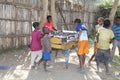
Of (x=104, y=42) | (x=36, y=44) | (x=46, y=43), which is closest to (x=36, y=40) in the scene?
(x=36, y=44)

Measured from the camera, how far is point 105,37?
35.2 ft

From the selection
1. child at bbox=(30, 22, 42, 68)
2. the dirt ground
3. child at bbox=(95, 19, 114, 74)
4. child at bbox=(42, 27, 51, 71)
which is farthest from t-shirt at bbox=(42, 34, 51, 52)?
child at bbox=(95, 19, 114, 74)

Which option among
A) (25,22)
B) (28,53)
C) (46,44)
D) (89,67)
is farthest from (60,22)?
(46,44)

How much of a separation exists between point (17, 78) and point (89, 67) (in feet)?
10.6

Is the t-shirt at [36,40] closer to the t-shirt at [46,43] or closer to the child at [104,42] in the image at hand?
the t-shirt at [46,43]

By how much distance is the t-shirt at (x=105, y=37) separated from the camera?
10.7m

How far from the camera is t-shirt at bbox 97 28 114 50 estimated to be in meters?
10.7

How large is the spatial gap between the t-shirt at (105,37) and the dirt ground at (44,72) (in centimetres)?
97

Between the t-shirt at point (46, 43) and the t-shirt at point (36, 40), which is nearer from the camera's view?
the t-shirt at point (46, 43)

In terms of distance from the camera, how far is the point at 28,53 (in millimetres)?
13898

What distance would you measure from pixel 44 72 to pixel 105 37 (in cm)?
222

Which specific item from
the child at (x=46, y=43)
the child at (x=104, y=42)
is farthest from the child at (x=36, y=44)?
the child at (x=104, y=42)

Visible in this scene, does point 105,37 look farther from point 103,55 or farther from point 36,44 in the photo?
point 36,44

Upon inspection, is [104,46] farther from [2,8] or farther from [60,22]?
[60,22]
